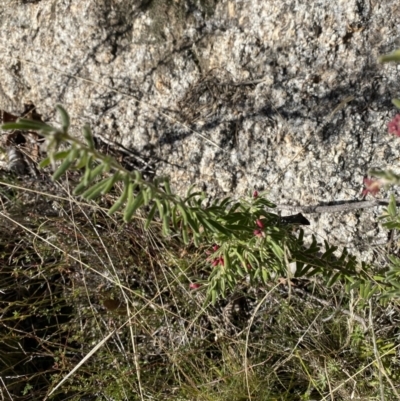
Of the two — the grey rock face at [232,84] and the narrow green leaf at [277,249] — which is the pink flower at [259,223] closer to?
the narrow green leaf at [277,249]

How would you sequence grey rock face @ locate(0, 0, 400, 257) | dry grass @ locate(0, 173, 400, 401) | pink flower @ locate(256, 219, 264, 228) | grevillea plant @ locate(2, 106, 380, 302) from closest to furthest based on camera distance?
grevillea plant @ locate(2, 106, 380, 302), pink flower @ locate(256, 219, 264, 228), grey rock face @ locate(0, 0, 400, 257), dry grass @ locate(0, 173, 400, 401)

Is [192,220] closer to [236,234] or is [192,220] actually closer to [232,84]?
[236,234]

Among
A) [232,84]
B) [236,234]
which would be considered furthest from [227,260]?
[232,84]

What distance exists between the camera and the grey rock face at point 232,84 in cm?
224

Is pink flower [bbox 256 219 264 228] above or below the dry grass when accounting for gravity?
above

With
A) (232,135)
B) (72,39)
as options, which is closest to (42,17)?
(72,39)

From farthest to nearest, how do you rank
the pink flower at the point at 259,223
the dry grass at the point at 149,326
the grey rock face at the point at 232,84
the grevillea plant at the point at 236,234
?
1. the dry grass at the point at 149,326
2. the grey rock face at the point at 232,84
3. the pink flower at the point at 259,223
4. the grevillea plant at the point at 236,234

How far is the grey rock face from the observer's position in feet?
7.34

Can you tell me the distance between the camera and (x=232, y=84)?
2441 millimetres

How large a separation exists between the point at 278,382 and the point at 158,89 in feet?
5.02

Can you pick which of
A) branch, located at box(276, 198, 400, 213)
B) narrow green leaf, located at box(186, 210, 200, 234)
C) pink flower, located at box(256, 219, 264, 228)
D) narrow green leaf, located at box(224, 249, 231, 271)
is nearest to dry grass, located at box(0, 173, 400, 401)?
branch, located at box(276, 198, 400, 213)

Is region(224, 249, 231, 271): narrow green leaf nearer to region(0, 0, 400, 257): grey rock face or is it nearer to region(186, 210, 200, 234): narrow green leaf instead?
region(186, 210, 200, 234): narrow green leaf

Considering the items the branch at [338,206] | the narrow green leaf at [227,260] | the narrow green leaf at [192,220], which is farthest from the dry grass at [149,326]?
the narrow green leaf at [192,220]

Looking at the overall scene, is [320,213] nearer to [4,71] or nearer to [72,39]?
[72,39]
